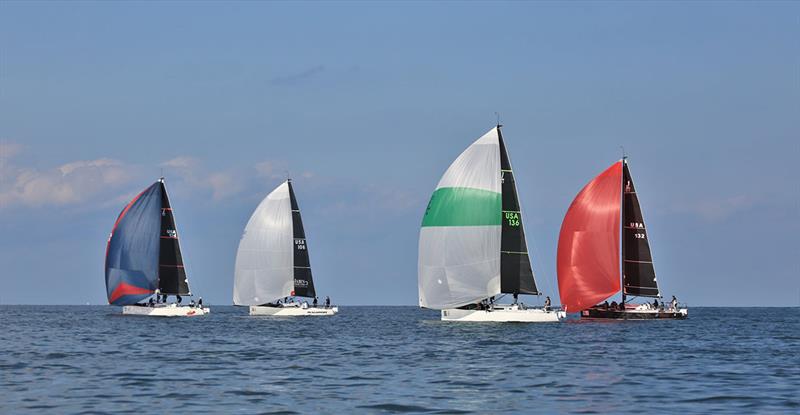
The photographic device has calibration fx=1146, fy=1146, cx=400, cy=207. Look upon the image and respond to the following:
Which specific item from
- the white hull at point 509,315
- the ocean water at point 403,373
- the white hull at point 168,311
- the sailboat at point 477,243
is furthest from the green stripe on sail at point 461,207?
the white hull at point 168,311

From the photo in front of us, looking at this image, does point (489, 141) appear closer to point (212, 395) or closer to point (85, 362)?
point (85, 362)

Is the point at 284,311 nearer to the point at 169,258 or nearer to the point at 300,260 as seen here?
the point at 300,260

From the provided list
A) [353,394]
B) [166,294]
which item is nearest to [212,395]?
[353,394]

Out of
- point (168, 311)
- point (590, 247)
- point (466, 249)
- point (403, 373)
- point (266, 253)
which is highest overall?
point (266, 253)

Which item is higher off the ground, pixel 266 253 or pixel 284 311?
pixel 266 253

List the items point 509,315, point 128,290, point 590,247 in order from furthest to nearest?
point 128,290 → point 590,247 → point 509,315

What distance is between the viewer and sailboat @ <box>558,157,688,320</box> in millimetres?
84188

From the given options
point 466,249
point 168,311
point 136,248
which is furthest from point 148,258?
point 466,249

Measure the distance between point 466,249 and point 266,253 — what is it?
111 ft

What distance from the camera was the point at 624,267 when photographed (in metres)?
87.2

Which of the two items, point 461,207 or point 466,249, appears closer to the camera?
point 461,207

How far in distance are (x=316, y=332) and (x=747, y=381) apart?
40695mm

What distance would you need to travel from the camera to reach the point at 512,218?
2985 inches

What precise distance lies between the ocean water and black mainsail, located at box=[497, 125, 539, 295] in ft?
21.3
